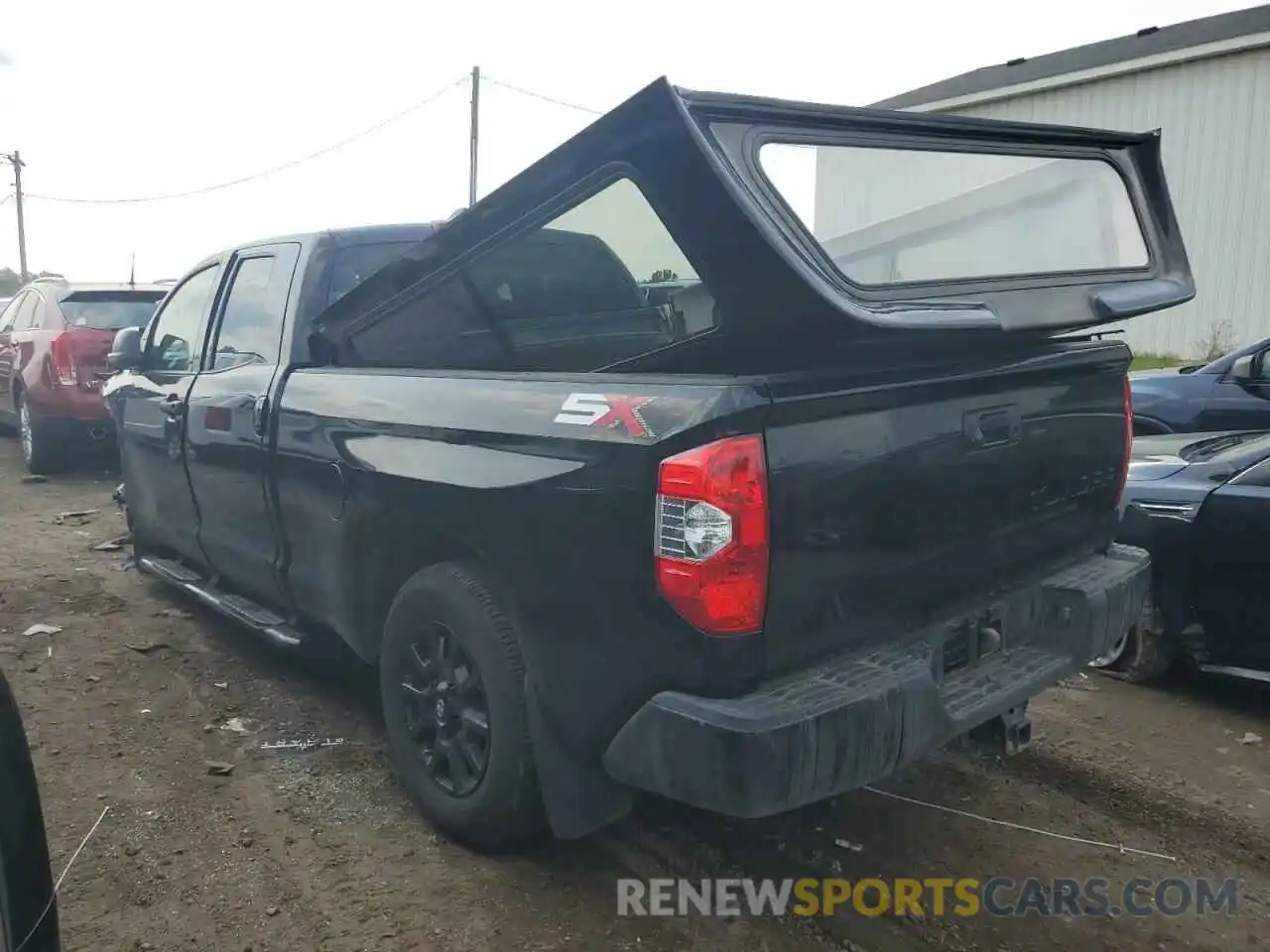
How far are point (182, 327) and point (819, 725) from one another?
162 inches

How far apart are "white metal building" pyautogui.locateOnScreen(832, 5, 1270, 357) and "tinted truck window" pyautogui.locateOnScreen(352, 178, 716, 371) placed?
1620cm

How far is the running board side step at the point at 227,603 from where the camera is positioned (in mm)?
4168

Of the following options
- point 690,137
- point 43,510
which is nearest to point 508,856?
point 690,137

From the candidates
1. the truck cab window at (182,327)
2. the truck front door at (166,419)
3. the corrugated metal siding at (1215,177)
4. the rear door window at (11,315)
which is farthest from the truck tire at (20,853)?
the corrugated metal siding at (1215,177)

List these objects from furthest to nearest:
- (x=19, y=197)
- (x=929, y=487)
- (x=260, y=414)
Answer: (x=19, y=197)
(x=260, y=414)
(x=929, y=487)

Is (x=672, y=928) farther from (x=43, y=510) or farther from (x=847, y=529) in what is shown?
(x=43, y=510)

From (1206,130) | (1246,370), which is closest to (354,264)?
(1246,370)

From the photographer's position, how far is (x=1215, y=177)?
56.9 ft

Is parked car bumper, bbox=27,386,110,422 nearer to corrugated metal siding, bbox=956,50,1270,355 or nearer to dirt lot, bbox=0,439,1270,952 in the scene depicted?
dirt lot, bbox=0,439,1270,952

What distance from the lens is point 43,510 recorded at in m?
8.22

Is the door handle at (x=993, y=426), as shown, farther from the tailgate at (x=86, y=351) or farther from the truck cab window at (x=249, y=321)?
the tailgate at (x=86, y=351)

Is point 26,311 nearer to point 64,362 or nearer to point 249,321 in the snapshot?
point 64,362

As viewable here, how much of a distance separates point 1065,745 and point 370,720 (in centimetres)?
265

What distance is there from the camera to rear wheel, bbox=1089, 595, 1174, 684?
440cm
